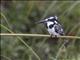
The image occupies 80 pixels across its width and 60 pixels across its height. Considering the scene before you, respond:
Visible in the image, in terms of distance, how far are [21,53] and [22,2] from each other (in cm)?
110

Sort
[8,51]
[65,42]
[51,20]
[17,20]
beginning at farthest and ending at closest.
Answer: [17,20] < [8,51] < [51,20] < [65,42]

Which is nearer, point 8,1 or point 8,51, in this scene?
point 8,51

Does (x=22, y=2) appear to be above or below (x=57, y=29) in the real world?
above

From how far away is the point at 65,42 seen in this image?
363 centimetres

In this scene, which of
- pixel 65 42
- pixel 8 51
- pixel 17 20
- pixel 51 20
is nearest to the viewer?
pixel 65 42

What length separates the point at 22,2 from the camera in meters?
5.92

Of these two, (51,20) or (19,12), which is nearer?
(51,20)

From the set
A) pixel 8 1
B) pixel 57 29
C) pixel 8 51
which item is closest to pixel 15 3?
pixel 8 1

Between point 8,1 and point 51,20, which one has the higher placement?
point 8,1

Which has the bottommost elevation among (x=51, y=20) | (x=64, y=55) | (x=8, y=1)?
(x=64, y=55)

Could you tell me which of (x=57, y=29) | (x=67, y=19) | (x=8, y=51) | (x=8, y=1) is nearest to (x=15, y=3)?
(x=8, y=1)

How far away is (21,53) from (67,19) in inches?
38.4

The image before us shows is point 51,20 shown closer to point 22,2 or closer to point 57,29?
point 57,29

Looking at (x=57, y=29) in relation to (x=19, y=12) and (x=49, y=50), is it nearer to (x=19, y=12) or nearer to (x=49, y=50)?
(x=49, y=50)
